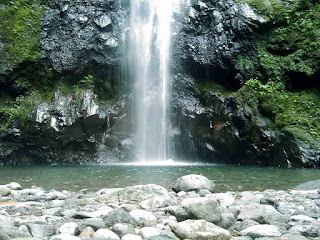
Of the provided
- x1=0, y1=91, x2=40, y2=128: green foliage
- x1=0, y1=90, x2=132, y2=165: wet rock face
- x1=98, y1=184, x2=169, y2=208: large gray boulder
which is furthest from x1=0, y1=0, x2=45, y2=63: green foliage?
x1=98, y1=184, x2=169, y2=208: large gray boulder

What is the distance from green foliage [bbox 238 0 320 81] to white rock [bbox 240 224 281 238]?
1372 centimetres

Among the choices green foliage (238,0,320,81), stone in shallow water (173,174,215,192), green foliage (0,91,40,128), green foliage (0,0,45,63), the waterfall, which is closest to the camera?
stone in shallow water (173,174,215,192)

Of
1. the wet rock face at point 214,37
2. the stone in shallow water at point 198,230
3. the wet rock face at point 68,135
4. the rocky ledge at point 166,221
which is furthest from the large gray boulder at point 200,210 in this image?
the wet rock face at point 214,37

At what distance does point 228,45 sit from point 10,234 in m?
15.3

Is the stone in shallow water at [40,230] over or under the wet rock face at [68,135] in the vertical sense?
under

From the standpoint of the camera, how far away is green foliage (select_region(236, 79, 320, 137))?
1405 centimetres

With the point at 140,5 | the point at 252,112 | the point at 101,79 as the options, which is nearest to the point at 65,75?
the point at 101,79

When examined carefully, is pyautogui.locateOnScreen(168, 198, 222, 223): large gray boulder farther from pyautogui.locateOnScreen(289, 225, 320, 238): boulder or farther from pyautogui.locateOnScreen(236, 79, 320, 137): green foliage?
pyautogui.locateOnScreen(236, 79, 320, 137): green foliage

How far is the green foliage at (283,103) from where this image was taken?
1405cm

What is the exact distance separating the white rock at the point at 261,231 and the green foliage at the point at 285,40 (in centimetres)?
1372

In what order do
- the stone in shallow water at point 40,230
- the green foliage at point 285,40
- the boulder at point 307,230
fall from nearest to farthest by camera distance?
the stone in shallow water at point 40,230 < the boulder at point 307,230 < the green foliage at point 285,40

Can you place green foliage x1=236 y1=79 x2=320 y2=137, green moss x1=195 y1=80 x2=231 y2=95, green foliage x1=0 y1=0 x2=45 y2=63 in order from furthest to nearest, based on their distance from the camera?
green foliage x1=0 y1=0 x2=45 y2=63 → green moss x1=195 y1=80 x2=231 y2=95 → green foliage x1=236 y1=79 x2=320 y2=137

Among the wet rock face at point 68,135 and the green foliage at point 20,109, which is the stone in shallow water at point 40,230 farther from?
the green foliage at point 20,109

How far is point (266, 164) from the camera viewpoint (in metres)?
14.0
